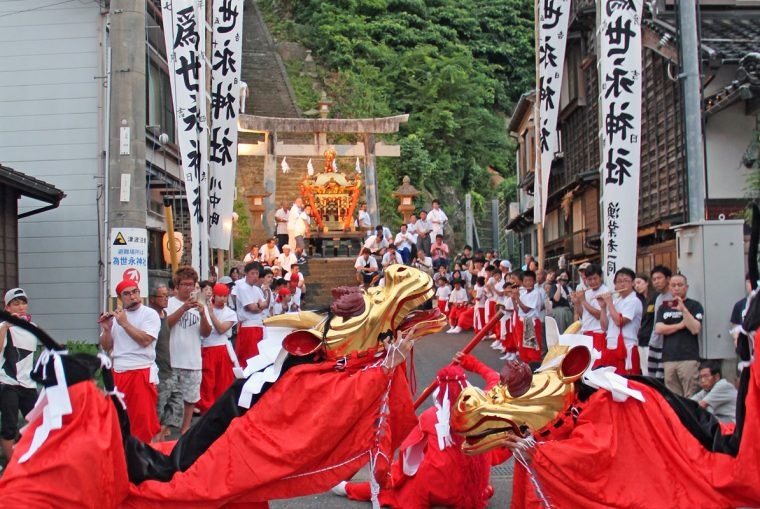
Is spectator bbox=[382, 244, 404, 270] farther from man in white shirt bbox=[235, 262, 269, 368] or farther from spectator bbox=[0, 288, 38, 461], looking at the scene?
spectator bbox=[0, 288, 38, 461]

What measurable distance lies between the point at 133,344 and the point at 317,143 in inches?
856

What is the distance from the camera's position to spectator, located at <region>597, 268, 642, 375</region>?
806cm

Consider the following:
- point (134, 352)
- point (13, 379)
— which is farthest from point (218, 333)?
point (13, 379)

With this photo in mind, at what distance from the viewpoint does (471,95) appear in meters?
35.8

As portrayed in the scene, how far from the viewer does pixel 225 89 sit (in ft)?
38.9

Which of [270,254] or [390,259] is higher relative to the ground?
[270,254]

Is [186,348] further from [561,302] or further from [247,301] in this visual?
[561,302]

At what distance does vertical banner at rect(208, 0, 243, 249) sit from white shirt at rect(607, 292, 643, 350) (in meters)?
5.92

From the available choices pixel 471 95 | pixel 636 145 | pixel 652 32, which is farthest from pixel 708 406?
pixel 471 95

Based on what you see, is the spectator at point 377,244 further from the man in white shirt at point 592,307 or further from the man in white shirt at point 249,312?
the man in white shirt at point 592,307

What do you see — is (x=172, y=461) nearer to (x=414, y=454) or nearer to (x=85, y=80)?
(x=414, y=454)

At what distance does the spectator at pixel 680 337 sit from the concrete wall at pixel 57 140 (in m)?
10.2

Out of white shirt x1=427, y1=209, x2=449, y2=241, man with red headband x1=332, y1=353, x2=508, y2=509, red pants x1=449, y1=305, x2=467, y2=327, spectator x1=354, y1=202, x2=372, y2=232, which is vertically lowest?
man with red headband x1=332, y1=353, x2=508, y2=509

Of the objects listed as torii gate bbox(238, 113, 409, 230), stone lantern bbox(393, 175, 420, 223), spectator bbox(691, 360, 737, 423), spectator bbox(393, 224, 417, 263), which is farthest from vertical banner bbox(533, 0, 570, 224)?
torii gate bbox(238, 113, 409, 230)
